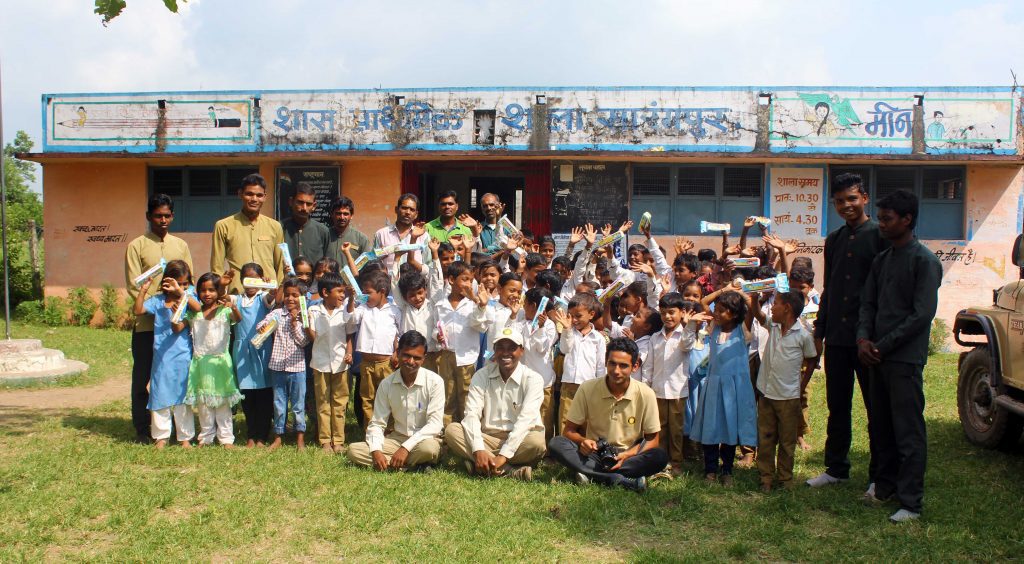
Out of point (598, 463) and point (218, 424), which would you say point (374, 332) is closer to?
point (218, 424)

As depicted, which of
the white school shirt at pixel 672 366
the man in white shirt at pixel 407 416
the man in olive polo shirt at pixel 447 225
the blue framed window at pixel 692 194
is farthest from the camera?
the blue framed window at pixel 692 194

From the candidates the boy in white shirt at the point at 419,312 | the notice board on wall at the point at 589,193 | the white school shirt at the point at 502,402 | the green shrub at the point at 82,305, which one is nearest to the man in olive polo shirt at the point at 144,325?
the boy in white shirt at the point at 419,312

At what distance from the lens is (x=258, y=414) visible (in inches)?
241

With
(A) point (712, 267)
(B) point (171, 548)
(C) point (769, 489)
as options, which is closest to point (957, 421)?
(A) point (712, 267)

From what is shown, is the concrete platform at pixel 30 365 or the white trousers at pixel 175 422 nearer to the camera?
the white trousers at pixel 175 422

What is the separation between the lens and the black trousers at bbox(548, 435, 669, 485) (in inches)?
194

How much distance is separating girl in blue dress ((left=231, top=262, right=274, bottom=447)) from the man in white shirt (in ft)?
3.67

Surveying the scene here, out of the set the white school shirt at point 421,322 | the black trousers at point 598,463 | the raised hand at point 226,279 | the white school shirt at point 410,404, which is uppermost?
the raised hand at point 226,279

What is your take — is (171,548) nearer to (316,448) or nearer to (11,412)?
(316,448)

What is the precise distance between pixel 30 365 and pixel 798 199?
34.3 feet

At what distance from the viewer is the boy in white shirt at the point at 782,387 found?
4.98 metres

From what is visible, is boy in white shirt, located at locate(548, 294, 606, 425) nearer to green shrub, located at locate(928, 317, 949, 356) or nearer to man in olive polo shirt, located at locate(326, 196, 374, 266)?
man in olive polo shirt, located at locate(326, 196, 374, 266)

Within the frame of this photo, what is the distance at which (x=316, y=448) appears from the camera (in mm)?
5816

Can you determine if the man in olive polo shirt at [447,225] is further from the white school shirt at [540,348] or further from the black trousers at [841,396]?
the black trousers at [841,396]
